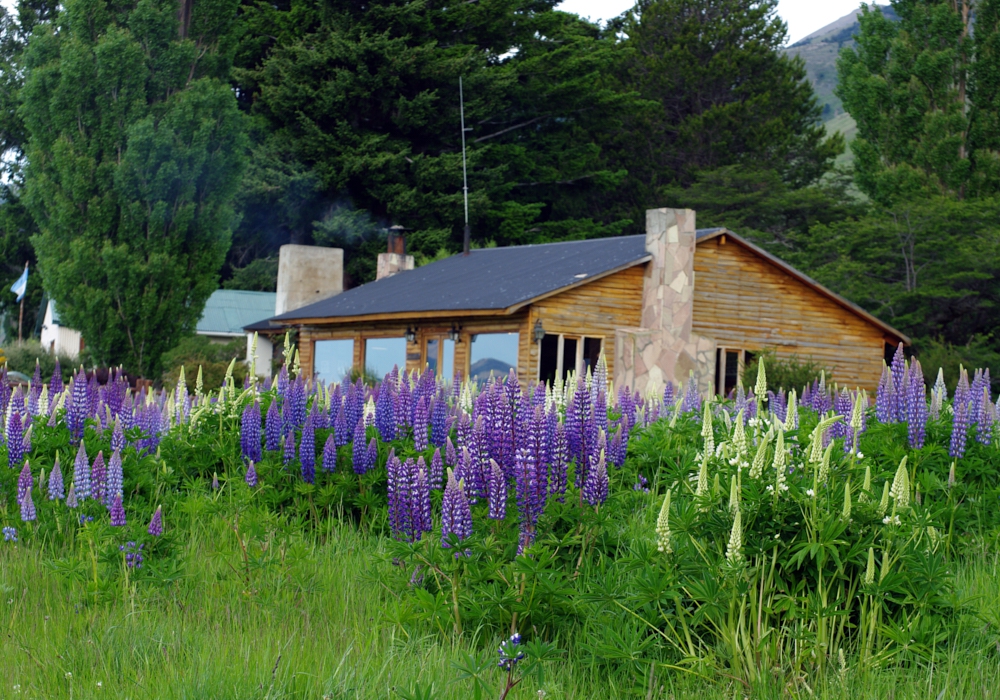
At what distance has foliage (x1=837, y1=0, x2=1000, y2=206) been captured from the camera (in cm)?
3356

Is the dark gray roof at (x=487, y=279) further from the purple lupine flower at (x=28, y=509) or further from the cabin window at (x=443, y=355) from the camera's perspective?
the purple lupine flower at (x=28, y=509)

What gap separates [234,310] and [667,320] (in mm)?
27129

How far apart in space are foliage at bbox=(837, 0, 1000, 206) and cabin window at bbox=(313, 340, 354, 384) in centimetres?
1724

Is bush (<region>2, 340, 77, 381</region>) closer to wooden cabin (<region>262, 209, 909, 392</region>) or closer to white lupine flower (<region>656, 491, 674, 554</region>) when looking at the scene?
wooden cabin (<region>262, 209, 909, 392</region>)

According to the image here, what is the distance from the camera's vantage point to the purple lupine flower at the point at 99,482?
6238 millimetres

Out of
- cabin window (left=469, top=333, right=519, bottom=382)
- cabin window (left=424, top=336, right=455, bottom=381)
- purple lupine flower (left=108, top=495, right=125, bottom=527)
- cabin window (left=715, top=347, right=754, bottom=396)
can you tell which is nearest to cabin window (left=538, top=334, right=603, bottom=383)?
cabin window (left=469, top=333, right=519, bottom=382)

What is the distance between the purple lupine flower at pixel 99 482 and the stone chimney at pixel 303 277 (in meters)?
27.0

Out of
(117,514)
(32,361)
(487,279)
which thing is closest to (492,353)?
(487,279)

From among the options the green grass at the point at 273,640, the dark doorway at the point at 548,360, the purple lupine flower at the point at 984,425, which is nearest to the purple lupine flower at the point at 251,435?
the green grass at the point at 273,640

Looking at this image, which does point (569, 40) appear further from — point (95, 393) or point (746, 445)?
point (746, 445)

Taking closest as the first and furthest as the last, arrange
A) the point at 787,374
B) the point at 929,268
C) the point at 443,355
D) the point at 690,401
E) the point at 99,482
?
the point at 99,482 → the point at 690,401 → the point at 787,374 → the point at 443,355 → the point at 929,268

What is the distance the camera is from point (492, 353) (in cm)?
2286

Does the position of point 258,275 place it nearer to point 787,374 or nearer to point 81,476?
point 787,374

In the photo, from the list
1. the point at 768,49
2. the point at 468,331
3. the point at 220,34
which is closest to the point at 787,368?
the point at 468,331
